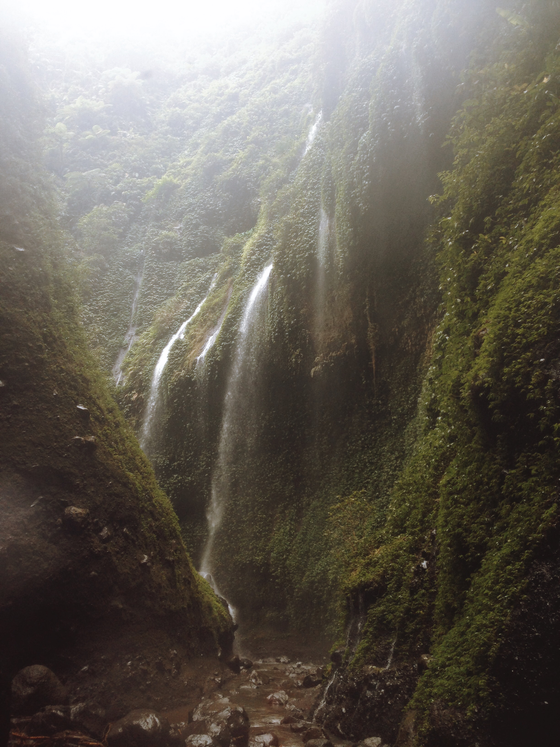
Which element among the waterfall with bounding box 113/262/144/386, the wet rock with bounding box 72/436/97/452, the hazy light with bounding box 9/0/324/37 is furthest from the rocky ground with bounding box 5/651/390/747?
the hazy light with bounding box 9/0/324/37

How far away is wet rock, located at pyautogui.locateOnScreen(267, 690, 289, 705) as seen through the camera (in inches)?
302

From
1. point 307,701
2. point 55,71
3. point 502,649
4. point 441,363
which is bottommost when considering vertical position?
point 307,701

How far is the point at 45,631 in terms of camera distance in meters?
5.23

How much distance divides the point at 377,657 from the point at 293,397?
6.95 metres

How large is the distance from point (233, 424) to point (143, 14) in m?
36.7

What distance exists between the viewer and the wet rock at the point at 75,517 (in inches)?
236

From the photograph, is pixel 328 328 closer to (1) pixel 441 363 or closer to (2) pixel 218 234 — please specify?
(1) pixel 441 363

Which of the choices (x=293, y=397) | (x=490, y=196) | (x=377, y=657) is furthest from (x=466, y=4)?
(x=377, y=657)

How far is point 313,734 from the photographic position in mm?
6180

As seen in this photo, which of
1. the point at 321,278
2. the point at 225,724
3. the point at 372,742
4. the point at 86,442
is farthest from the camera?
the point at 321,278

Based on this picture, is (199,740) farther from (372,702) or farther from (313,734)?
(372,702)

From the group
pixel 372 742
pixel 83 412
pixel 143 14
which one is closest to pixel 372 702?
pixel 372 742

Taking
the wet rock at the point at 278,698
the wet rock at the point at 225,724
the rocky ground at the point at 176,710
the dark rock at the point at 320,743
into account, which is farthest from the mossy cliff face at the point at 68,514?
the dark rock at the point at 320,743

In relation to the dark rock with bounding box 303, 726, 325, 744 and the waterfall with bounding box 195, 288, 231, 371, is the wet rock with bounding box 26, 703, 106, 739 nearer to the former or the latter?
the dark rock with bounding box 303, 726, 325, 744
